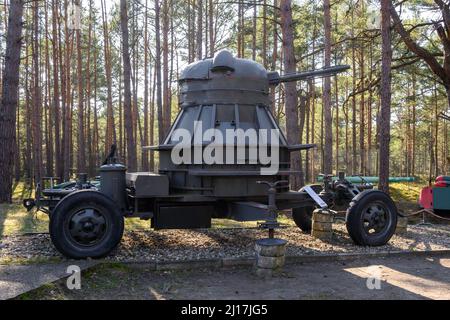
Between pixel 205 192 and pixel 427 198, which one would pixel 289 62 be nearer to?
pixel 427 198

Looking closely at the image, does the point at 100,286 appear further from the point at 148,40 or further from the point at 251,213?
the point at 148,40

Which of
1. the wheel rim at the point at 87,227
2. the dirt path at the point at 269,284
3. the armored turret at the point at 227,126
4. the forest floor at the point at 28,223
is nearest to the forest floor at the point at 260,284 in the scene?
the dirt path at the point at 269,284

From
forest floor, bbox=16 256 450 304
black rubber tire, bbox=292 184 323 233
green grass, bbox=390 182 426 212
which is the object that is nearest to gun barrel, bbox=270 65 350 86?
black rubber tire, bbox=292 184 323 233

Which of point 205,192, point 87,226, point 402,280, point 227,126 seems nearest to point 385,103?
point 227,126

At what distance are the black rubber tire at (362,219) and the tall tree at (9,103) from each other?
1070 cm

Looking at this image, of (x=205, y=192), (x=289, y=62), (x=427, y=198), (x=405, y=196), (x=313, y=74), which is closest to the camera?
(x=205, y=192)

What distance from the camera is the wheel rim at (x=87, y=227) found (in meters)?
6.67

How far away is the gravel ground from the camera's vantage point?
727 centimetres

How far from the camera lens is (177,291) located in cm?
566

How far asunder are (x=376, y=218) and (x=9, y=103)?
1139 cm

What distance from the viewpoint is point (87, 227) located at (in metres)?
6.68

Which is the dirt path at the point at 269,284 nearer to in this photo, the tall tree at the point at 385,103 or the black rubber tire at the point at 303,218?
the black rubber tire at the point at 303,218

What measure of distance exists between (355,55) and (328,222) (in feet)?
83.5

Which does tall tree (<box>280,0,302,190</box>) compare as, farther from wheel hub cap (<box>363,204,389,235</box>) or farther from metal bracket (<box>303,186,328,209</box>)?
wheel hub cap (<box>363,204,389,235</box>)
